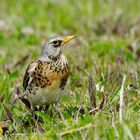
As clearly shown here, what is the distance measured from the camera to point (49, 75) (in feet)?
19.7

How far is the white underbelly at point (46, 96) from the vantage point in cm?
600

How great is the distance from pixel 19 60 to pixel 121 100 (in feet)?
11.0

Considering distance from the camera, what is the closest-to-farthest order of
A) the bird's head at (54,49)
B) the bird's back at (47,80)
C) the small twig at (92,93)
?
the small twig at (92,93)
the bird's back at (47,80)
the bird's head at (54,49)

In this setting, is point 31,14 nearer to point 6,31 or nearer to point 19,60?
point 6,31

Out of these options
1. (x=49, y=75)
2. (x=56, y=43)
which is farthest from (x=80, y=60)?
(x=49, y=75)

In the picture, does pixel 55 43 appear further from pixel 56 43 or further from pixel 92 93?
pixel 92 93

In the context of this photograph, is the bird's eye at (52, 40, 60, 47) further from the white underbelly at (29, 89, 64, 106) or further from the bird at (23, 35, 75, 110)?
the white underbelly at (29, 89, 64, 106)

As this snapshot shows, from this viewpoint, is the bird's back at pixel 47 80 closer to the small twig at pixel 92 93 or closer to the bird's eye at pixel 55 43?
the bird's eye at pixel 55 43

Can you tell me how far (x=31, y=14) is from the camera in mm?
11289

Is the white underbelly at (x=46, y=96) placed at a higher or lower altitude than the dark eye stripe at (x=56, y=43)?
lower

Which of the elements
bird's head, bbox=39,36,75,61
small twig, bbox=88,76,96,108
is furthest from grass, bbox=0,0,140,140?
bird's head, bbox=39,36,75,61

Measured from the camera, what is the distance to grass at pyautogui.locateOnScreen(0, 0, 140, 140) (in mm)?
5164

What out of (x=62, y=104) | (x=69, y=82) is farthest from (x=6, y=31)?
(x=62, y=104)

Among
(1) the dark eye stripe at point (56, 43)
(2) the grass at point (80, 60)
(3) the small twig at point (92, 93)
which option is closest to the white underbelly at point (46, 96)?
(2) the grass at point (80, 60)
